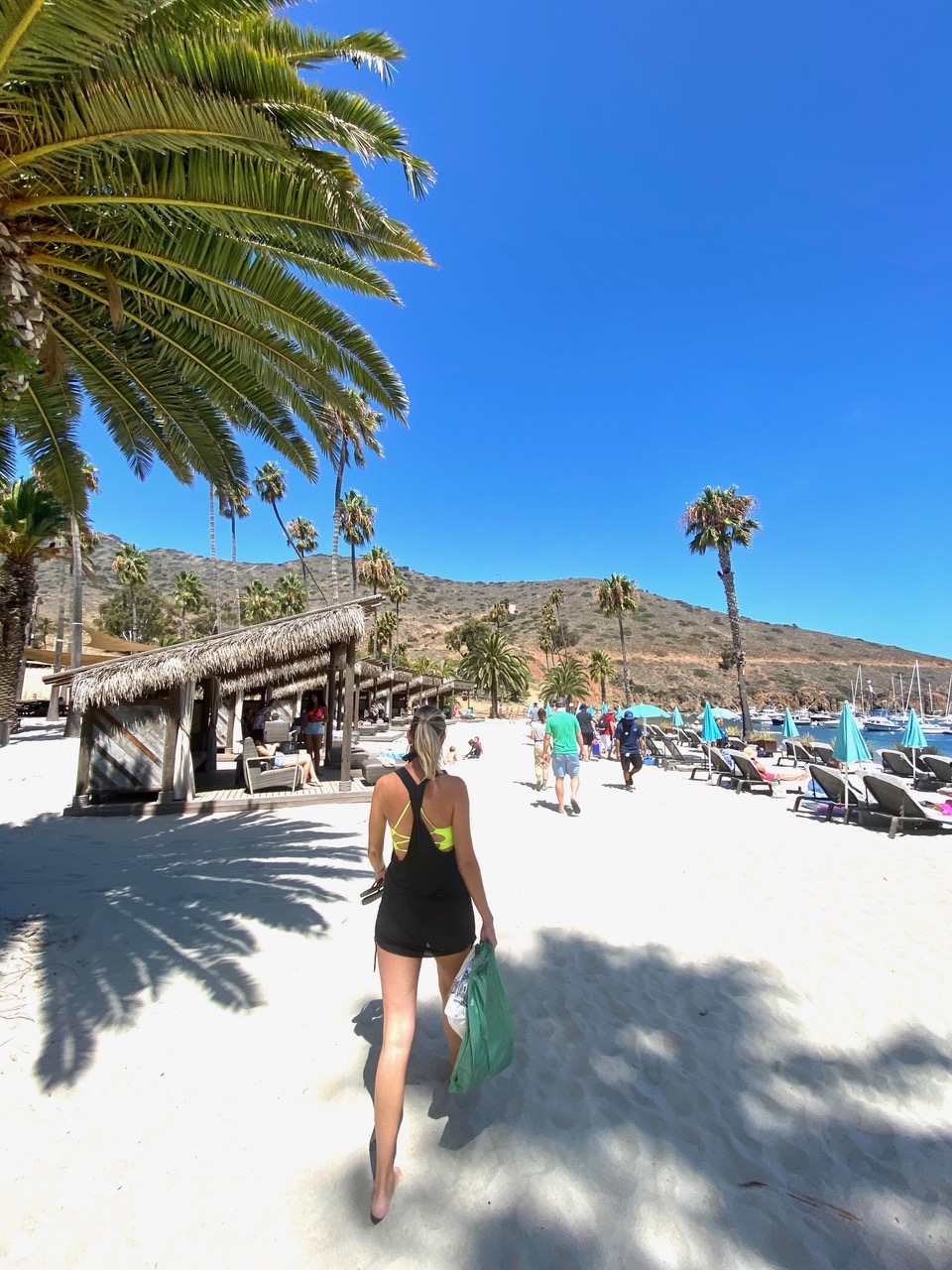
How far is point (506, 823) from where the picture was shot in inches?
331

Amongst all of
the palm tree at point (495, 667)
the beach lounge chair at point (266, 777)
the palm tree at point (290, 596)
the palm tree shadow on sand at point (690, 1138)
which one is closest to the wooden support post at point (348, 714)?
the beach lounge chair at point (266, 777)

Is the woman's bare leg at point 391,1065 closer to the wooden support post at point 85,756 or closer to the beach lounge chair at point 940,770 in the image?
the wooden support post at point 85,756

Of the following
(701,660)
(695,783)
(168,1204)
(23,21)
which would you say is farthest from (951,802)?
(701,660)

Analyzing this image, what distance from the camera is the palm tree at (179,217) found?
123 inches

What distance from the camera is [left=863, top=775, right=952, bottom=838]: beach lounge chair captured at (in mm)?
8156

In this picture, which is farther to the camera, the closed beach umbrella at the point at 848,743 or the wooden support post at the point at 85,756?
the closed beach umbrella at the point at 848,743

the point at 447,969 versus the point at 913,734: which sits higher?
the point at 913,734

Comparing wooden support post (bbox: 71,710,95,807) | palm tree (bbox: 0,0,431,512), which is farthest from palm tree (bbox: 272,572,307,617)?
palm tree (bbox: 0,0,431,512)

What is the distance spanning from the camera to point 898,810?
335 inches

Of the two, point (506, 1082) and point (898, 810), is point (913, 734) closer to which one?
point (898, 810)

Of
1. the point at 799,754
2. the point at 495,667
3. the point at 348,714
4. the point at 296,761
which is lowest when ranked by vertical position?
the point at 799,754

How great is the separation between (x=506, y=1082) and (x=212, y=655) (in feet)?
25.2

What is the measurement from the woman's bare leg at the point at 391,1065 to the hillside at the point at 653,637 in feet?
198

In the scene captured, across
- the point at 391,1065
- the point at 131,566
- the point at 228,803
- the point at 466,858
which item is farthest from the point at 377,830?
the point at 131,566
